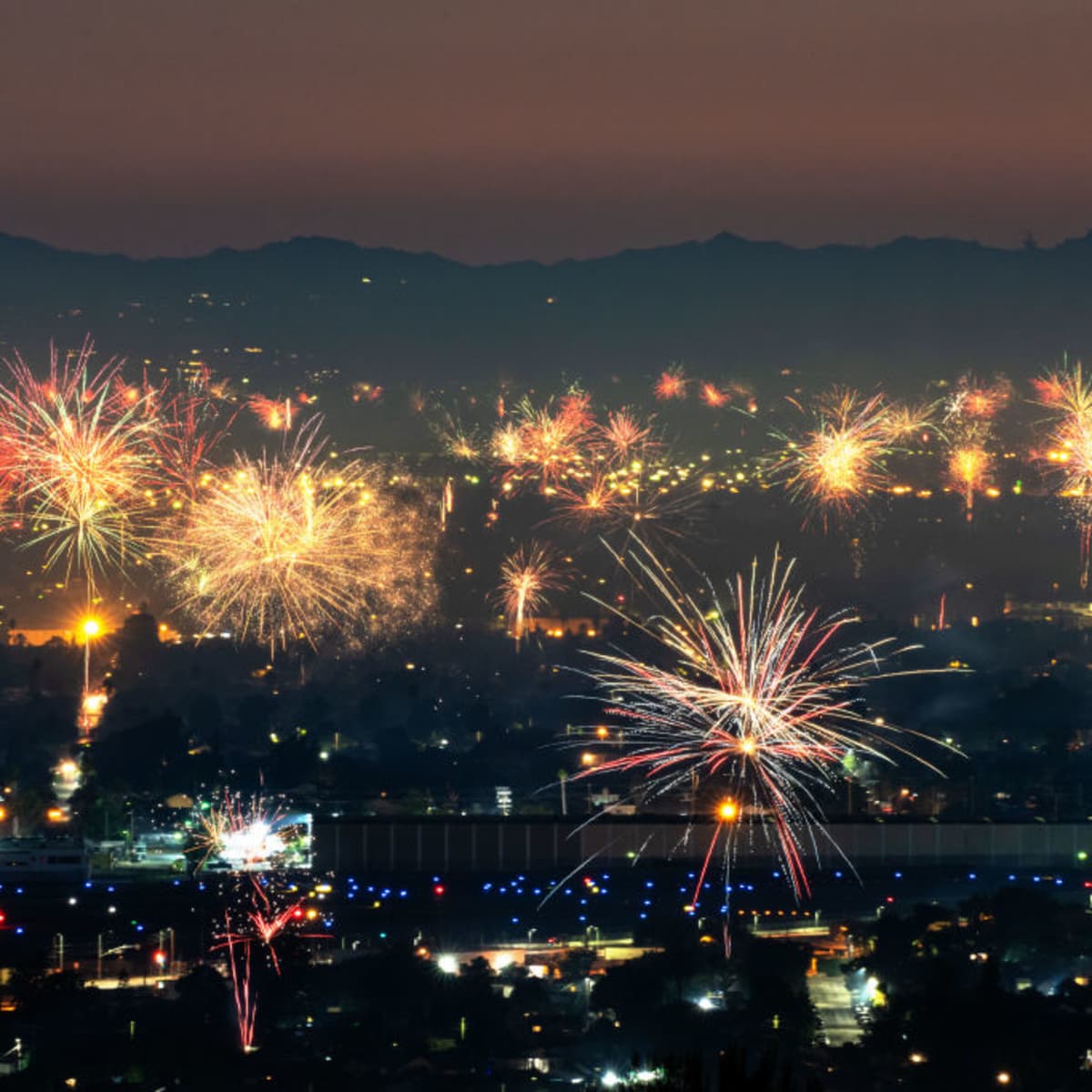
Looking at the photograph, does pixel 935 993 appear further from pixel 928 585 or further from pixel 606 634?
pixel 928 585

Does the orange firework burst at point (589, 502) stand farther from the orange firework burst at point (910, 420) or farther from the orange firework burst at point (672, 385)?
the orange firework burst at point (672, 385)

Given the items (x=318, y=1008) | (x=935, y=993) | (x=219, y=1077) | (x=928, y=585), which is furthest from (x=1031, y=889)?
(x=928, y=585)

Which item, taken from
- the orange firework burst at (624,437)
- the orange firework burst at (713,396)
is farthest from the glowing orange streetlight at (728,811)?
the orange firework burst at (713,396)

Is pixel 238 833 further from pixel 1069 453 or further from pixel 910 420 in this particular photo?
pixel 910 420

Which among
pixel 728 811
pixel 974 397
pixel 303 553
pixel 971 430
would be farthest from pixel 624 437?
pixel 728 811

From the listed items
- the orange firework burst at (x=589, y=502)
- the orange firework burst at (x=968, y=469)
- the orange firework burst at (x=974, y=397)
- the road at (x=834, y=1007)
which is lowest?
the road at (x=834, y=1007)

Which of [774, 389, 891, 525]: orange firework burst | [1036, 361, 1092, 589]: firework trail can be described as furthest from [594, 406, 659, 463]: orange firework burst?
[1036, 361, 1092, 589]: firework trail

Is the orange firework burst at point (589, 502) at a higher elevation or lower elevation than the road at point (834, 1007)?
higher
